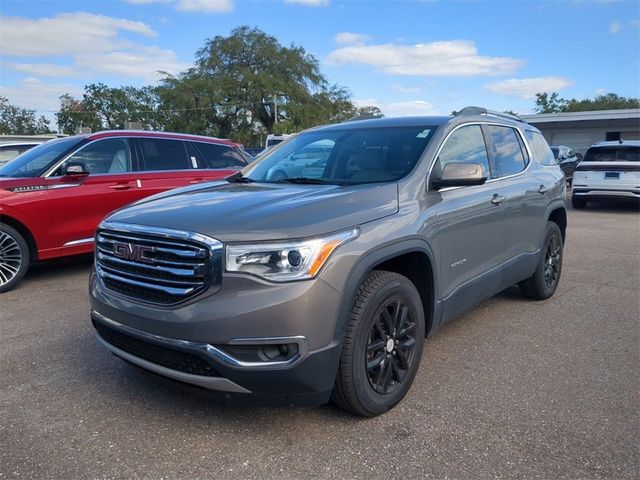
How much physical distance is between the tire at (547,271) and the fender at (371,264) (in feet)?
7.35

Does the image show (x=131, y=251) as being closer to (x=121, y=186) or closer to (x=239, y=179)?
(x=239, y=179)

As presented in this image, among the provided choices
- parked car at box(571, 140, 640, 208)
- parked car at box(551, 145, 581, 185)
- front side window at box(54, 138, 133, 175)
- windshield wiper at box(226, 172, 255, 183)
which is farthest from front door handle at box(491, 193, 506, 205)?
parked car at box(551, 145, 581, 185)

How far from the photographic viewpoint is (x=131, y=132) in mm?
7020

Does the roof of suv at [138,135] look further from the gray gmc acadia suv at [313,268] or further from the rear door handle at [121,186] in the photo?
the gray gmc acadia suv at [313,268]

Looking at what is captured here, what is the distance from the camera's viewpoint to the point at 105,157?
6695 mm

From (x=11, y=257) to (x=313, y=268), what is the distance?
474 centimetres

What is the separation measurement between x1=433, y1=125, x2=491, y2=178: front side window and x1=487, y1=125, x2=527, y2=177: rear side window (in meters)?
0.20

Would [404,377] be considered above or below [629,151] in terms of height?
below

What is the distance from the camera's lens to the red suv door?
6070 mm

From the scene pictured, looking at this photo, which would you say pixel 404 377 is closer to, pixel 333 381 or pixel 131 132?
pixel 333 381

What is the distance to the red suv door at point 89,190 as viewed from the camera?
6.07m

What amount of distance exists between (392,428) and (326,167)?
1927mm

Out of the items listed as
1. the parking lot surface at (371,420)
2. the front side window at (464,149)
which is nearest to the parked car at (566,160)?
the parking lot surface at (371,420)

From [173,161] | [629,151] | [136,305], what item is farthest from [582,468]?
[629,151]
